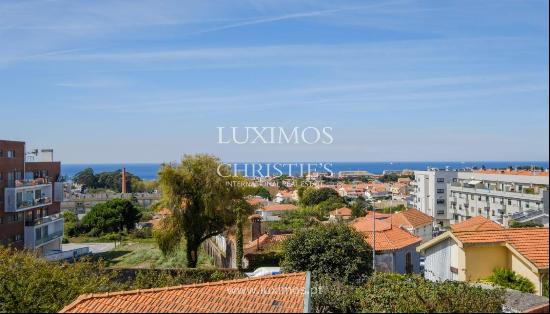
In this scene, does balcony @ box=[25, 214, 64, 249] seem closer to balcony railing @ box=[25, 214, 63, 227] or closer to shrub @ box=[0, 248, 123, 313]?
balcony railing @ box=[25, 214, 63, 227]

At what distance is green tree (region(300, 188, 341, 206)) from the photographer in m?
57.6

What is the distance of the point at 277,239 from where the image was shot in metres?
24.3

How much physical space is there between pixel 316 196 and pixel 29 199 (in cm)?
3116

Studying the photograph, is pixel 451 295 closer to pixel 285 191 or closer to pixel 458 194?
pixel 458 194

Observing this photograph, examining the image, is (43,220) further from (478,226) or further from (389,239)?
(478,226)

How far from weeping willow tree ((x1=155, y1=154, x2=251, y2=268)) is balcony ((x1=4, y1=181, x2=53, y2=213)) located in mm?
12972

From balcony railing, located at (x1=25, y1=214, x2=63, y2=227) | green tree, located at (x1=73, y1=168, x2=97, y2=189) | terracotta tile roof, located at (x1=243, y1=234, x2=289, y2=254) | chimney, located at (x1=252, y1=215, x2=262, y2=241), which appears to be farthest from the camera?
green tree, located at (x1=73, y1=168, x2=97, y2=189)

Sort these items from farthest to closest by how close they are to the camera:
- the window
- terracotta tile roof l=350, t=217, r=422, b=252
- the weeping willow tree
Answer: the weeping willow tree → the window → terracotta tile roof l=350, t=217, r=422, b=252

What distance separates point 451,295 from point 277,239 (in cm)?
1485

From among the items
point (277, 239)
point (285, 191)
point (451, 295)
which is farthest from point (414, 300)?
point (285, 191)

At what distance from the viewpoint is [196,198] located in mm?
23000

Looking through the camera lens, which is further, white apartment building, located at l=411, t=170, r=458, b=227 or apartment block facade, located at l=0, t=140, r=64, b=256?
white apartment building, located at l=411, t=170, r=458, b=227

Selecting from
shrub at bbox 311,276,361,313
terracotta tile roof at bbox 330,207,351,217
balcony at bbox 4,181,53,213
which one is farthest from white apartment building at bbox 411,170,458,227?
shrub at bbox 311,276,361,313

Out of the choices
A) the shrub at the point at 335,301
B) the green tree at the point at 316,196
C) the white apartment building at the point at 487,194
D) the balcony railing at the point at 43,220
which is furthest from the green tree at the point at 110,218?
the shrub at the point at 335,301
